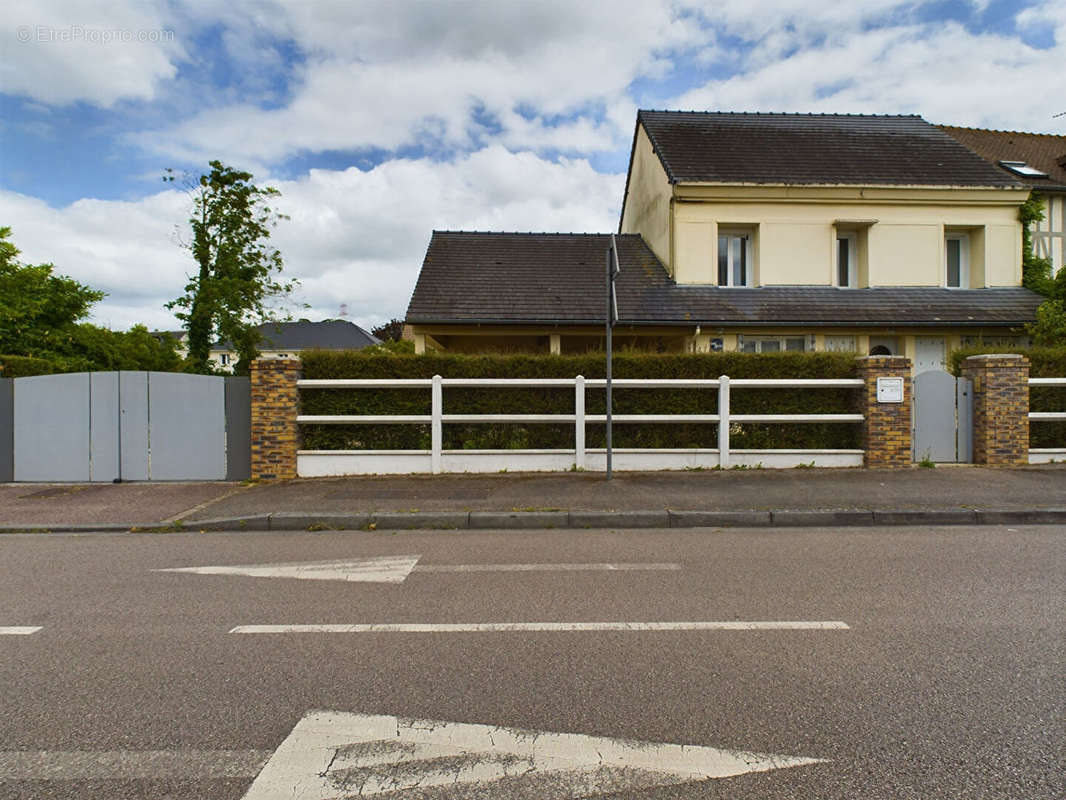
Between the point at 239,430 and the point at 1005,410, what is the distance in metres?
12.4

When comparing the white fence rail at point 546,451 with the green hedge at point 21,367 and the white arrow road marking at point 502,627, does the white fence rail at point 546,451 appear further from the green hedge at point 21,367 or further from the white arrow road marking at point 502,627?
the green hedge at point 21,367

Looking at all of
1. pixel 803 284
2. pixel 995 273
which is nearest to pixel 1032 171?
pixel 995 273

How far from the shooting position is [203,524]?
743 centimetres

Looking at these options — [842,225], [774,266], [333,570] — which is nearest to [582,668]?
[333,570]

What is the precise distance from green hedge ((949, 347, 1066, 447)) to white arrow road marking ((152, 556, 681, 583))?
→ 895 centimetres

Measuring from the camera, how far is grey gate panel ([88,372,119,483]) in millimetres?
9844

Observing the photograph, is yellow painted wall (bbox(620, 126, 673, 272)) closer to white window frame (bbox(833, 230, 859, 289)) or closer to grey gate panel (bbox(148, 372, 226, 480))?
white window frame (bbox(833, 230, 859, 289))

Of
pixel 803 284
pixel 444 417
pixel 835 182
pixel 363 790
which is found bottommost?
pixel 363 790

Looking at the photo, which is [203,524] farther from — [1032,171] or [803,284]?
[1032,171]

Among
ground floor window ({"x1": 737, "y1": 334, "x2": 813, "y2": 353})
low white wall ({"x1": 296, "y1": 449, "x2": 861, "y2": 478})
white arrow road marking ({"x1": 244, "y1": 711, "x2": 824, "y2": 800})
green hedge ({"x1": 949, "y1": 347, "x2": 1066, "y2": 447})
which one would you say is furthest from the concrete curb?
ground floor window ({"x1": 737, "y1": 334, "x2": 813, "y2": 353})

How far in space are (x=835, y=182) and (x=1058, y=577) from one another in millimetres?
14411

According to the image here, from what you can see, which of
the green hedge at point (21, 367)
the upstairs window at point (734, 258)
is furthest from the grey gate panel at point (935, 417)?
the green hedge at point (21, 367)

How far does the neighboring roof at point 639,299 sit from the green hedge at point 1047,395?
5.23 metres

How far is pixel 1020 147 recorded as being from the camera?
2180 centimetres
